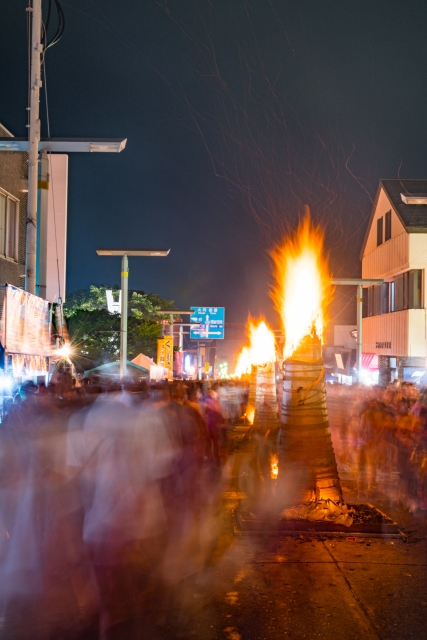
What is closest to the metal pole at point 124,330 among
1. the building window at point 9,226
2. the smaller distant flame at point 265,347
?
the building window at point 9,226

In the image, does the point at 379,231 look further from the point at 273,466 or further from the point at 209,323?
the point at 273,466

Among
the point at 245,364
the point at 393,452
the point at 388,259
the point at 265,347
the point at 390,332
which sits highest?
the point at 388,259

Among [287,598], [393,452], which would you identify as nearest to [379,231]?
[393,452]

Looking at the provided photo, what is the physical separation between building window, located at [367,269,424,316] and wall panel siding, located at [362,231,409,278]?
596 mm

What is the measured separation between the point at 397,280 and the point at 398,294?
813mm

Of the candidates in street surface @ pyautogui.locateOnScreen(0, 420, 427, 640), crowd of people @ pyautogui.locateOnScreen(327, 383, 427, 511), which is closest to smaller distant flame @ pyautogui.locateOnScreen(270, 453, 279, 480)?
crowd of people @ pyautogui.locateOnScreen(327, 383, 427, 511)

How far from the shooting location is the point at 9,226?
1631cm

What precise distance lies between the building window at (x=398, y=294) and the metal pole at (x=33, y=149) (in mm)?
23838

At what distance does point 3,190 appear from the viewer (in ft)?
50.8

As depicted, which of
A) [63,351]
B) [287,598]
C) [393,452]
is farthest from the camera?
[63,351]

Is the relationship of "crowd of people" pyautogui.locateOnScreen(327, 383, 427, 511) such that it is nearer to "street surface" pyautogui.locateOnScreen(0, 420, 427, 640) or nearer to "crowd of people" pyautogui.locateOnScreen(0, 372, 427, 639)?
"street surface" pyautogui.locateOnScreen(0, 420, 427, 640)

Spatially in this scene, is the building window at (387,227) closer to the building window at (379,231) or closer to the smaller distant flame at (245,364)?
the building window at (379,231)

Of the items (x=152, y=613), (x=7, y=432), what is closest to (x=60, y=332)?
(x=7, y=432)

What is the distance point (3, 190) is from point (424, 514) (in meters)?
12.3
